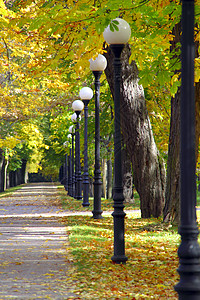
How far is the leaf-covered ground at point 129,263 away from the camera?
6.54 meters

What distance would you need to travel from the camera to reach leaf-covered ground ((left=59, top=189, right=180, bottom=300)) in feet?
21.5

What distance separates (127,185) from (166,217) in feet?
39.8

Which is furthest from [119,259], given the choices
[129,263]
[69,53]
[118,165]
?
[69,53]

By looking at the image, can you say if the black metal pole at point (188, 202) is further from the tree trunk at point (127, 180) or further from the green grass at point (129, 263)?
the tree trunk at point (127, 180)

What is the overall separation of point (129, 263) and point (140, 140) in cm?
646

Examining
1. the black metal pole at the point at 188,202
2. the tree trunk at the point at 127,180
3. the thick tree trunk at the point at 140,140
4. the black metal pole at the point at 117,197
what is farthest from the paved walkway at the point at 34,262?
the tree trunk at the point at 127,180

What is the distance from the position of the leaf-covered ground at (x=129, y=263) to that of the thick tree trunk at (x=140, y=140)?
1582mm

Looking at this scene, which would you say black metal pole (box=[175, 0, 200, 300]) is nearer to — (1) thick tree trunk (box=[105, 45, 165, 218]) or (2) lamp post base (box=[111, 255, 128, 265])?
(2) lamp post base (box=[111, 255, 128, 265])

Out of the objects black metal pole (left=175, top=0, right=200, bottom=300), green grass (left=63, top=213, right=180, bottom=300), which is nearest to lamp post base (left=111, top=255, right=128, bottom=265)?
green grass (left=63, top=213, right=180, bottom=300)

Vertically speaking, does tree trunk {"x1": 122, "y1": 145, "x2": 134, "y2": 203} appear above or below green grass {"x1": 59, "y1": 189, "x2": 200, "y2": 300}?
above

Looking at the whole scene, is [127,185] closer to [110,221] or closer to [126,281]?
[110,221]

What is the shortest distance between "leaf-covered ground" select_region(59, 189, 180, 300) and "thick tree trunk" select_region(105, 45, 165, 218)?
1.58 metres

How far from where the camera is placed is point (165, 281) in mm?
7152

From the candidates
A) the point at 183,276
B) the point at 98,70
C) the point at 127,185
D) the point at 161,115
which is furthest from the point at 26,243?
the point at 127,185
